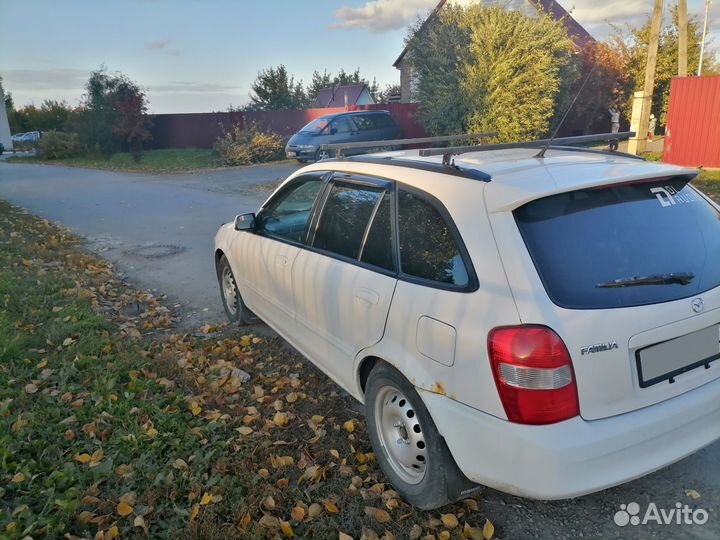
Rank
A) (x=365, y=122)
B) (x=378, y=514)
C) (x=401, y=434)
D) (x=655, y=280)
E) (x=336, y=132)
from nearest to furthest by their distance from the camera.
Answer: (x=655, y=280), (x=378, y=514), (x=401, y=434), (x=336, y=132), (x=365, y=122)

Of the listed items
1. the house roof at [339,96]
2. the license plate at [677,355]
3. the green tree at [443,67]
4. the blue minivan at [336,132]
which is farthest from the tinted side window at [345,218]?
the house roof at [339,96]

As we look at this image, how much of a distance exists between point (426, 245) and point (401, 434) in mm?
1001

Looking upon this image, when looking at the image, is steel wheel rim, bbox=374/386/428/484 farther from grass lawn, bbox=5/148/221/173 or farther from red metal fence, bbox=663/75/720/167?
grass lawn, bbox=5/148/221/173

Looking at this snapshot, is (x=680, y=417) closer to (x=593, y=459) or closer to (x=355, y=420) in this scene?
(x=593, y=459)

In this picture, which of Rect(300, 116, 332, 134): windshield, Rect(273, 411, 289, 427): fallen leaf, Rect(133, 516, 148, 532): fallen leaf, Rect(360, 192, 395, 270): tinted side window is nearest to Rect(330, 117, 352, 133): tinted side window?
Rect(300, 116, 332, 134): windshield

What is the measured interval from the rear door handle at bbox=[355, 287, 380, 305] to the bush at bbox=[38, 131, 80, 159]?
105ft

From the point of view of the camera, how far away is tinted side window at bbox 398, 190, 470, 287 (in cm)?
247

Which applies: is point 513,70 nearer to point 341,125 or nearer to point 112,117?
point 341,125

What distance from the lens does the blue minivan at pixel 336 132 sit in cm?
2006

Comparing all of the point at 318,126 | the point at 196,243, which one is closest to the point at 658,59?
the point at 318,126

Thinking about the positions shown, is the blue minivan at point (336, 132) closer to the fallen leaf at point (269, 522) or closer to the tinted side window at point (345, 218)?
the tinted side window at point (345, 218)

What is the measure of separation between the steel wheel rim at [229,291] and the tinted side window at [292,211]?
1013 millimetres

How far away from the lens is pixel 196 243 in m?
9.00

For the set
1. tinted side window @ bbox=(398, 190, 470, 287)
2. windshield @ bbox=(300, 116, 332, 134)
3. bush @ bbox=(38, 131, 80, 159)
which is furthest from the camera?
bush @ bbox=(38, 131, 80, 159)
